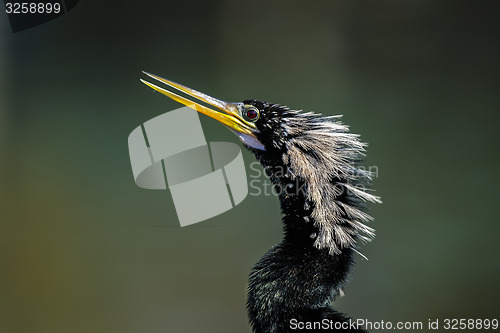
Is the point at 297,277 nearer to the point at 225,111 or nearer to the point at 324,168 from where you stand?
the point at 324,168

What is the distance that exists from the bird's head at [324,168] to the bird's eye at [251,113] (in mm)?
46

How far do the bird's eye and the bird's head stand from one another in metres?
0.05

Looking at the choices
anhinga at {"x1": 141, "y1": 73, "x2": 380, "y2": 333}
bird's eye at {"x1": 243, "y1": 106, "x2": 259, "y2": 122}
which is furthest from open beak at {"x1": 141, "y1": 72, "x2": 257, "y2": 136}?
anhinga at {"x1": 141, "y1": 73, "x2": 380, "y2": 333}

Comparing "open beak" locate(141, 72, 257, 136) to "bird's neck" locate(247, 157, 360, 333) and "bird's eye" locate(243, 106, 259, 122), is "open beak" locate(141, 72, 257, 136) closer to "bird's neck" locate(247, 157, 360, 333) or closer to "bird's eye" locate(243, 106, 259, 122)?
"bird's eye" locate(243, 106, 259, 122)

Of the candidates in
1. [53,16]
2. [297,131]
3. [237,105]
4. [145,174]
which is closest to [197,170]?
[145,174]

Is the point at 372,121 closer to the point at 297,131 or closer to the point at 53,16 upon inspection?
the point at 297,131

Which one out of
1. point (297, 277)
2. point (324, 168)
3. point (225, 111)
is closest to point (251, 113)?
point (225, 111)

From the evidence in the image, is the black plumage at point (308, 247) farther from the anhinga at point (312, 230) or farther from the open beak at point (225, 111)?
the open beak at point (225, 111)

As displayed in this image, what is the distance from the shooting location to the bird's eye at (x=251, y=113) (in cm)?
155

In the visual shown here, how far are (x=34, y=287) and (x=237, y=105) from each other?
2.06m

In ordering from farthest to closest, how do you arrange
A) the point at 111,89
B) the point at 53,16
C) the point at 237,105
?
the point at 111,89 → the point at 53,16 → the point at 237,105

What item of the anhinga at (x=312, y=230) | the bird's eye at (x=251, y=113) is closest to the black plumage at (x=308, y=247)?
the anhinga at (x=312, y=230)

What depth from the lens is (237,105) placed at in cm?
160

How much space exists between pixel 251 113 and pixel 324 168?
302 mm
